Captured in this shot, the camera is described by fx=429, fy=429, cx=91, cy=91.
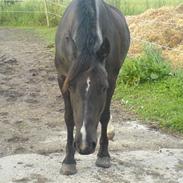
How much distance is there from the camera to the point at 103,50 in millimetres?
3232

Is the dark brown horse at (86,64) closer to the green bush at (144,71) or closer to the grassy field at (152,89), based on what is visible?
the grassy field at (152,89)

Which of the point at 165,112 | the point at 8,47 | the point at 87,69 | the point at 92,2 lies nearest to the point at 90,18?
the point at 92,2

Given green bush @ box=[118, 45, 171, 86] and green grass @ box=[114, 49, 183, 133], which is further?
green bush @ box=[118, 45, 171, 86]

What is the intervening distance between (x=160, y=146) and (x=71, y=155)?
3.70 feet

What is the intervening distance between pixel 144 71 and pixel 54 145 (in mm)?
2675

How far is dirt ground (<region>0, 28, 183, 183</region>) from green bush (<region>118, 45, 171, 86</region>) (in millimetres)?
841

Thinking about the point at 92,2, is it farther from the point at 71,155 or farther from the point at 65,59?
the point at 71,155

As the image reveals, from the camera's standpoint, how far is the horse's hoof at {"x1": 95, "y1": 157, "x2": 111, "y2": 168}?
4.11m

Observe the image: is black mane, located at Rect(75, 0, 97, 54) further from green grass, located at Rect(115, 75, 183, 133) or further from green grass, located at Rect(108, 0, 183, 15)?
green grass, located at Rect(108, 0, 183, 15)

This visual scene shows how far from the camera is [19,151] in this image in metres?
4.50

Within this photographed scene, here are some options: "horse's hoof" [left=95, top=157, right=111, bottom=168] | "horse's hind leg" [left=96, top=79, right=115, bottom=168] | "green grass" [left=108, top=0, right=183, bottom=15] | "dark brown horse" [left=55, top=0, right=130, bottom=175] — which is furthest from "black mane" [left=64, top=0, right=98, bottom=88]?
"green grass" [left=108, top=0, right=183, bottom=15]

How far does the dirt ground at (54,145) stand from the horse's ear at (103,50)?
1226 millimetres

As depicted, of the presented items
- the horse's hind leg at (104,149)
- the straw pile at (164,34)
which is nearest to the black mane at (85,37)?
the horse's hind leg at (104,149)

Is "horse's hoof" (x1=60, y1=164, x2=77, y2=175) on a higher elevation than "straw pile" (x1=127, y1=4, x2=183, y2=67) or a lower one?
lower
